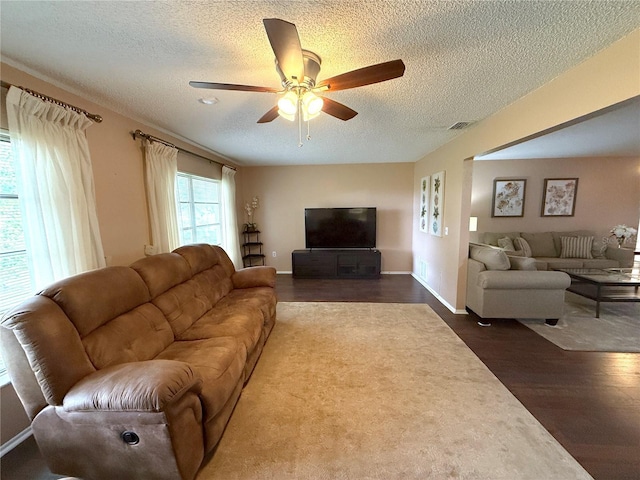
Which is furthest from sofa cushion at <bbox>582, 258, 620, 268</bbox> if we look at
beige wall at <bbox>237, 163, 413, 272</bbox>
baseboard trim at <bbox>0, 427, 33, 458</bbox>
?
baseboard trim at <bbox>0, 427, 33, 458</bbox>

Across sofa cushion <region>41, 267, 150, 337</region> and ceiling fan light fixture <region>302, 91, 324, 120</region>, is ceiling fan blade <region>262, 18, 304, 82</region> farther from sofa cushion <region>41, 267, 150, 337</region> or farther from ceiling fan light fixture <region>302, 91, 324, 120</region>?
sofa cushion <region>41, 267, 150, 337</region>

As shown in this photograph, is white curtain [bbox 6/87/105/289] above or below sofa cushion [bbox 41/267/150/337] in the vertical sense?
above

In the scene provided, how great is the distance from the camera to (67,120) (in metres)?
1.83

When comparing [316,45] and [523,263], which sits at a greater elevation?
[316,45]

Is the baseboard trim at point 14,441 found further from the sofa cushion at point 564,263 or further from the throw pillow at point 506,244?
the sofa cushion at point 564,263

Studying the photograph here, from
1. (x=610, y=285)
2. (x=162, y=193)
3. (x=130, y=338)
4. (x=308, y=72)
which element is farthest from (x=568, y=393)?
(x=162, y=193)

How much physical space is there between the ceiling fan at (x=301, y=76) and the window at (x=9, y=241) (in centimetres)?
139

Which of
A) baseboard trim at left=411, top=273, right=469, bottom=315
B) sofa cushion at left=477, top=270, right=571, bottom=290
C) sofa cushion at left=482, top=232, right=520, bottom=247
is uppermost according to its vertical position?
sofa cushion at left=482, top=232, right=520, bottom=247

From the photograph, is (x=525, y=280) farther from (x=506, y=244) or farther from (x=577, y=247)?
(x=577, y=247)

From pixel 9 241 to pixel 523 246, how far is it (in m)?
6.81

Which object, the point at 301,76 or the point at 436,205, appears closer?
the point at 301,76

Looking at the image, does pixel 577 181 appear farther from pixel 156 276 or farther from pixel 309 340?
pixel 156 276

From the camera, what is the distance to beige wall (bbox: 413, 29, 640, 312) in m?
1.43

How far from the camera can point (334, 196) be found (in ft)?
18.1
